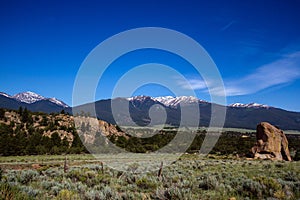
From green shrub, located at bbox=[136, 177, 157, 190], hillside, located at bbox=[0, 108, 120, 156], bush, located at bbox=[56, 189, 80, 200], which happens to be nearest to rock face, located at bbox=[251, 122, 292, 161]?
green shrub, located at bbox=[136, 177, 157, 190]

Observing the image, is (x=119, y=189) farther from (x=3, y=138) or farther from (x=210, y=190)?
(x=3, y=138)

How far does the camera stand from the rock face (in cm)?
3788

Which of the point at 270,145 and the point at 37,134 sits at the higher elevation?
the point at 270,145

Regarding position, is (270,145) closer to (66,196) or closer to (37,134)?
(66,196)

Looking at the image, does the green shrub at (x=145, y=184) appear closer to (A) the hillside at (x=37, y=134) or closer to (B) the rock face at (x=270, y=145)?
(B) the rock face at (x=270, y=145)

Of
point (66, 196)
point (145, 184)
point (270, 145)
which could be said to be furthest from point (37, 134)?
point (66, 196)

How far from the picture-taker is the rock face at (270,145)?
37.9 meters

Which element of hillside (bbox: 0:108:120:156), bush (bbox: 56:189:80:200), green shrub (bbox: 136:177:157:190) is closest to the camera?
bush (bbox: 56:189:80:200)

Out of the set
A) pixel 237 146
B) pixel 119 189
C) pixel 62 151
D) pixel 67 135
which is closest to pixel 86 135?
pixel 67 135

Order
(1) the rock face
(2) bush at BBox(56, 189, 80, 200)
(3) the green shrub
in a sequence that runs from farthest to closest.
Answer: (1) the rock face → (3) the green shrub → (2) bush at BBox(56, 189, 80, 200)

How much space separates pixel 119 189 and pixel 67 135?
169 ft

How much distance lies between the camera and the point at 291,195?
8953 mm

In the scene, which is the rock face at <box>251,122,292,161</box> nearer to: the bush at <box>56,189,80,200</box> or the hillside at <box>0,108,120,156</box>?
the hillside at <box>0,108,120,156</box>

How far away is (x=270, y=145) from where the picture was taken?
38.3m
